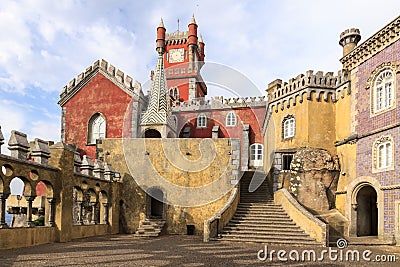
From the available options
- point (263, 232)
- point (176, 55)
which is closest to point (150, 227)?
point (263, 232)

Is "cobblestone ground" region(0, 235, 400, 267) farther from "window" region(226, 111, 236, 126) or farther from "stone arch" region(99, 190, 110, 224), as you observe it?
"window" region(226, 111, 236, 126)

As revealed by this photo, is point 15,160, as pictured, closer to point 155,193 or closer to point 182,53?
point 155,193

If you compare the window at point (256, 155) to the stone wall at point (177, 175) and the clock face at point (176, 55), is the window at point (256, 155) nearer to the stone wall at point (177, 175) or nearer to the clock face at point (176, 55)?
the stone wall at point (177, 175)

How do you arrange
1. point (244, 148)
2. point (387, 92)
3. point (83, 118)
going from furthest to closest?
point (244, 148), point (83, 118), point (387, 92)

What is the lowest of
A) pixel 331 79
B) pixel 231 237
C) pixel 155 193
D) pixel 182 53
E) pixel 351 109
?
pixel 231 237

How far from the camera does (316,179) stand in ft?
64.8

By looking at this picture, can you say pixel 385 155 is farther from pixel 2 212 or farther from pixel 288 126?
pixel 2 212

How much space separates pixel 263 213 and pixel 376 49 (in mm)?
9136

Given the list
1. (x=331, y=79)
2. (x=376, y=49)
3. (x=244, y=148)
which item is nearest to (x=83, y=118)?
(x=244, y=148)

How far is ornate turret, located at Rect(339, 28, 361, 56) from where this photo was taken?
2106 cm

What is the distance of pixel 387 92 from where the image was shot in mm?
16766

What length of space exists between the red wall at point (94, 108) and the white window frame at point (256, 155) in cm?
1048

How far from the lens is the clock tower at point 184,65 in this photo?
38.8 m

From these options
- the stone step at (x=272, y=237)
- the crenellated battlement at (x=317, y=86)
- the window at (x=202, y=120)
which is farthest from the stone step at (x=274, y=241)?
the window at (x=202, y=120)
